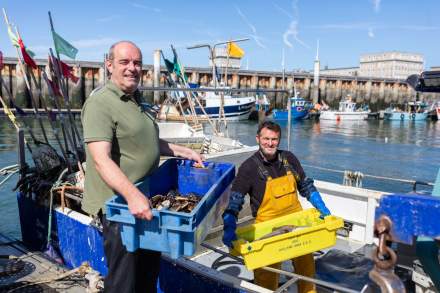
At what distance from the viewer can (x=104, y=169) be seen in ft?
7.65

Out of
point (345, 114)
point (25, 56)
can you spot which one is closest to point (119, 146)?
point (25, 56)

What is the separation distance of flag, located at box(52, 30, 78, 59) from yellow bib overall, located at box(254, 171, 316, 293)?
3572 mm

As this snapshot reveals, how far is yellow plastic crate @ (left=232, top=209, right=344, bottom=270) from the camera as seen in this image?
2772 millimetres

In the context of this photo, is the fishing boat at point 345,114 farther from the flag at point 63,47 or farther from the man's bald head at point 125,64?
the man's bald head at point 125,64

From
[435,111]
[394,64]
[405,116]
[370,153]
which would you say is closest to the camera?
[370,153]

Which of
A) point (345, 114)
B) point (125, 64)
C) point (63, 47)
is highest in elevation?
point (63, 47)

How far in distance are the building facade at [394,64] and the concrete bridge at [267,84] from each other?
2673 inches

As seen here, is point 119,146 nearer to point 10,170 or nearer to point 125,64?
point 125,64

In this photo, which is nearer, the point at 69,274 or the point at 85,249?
the point at 69,274

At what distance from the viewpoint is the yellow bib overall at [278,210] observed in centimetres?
337

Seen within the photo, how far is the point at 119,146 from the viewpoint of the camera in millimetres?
2545

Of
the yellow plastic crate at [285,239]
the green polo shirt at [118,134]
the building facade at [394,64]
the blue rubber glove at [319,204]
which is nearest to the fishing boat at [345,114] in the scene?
the blue rubber glove at [319,204]

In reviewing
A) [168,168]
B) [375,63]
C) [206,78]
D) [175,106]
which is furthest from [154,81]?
[375,63]

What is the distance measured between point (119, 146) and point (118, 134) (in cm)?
9
